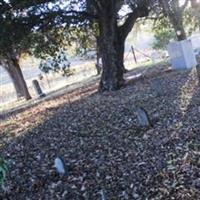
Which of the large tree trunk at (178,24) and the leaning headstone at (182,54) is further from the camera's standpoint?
the large tree trunk at (178,24)

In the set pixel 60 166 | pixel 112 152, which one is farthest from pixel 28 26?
pixel 60 166

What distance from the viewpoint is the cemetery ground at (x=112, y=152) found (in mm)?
6500

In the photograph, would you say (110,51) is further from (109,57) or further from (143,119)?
(143,119)

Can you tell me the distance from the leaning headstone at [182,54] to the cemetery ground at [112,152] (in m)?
6.11

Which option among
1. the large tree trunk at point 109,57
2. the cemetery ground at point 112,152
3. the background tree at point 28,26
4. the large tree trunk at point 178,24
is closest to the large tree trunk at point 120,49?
the large tree trunk at point 109,57

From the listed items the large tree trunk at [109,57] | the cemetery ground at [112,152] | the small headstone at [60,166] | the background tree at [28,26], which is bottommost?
the cemetery ground at [112,152]

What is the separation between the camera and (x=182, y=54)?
19.2 metres

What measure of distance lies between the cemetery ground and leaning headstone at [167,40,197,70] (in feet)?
20.1

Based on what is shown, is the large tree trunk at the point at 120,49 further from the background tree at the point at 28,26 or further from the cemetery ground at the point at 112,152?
the cemetery ground at the point at 112,152

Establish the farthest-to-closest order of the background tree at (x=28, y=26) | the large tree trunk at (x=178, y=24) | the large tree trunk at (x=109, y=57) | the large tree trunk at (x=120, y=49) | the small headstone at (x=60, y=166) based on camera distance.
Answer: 1. the large tree trunk at (x=178, y=24)
2. the large tree trunk at (x=120, y=49)
3. the large tree trunk at (x=109, y=57)
4. the background tree at (x=28, y=26)
5. the small headstone at (x=60, y=166)

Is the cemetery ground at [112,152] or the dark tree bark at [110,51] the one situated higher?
the dark tree bark at [110,51]

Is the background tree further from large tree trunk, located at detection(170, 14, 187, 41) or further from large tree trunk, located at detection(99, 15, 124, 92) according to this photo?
large tree trunk, located at detection(170, 14, 187, 41)

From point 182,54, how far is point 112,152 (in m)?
11.7

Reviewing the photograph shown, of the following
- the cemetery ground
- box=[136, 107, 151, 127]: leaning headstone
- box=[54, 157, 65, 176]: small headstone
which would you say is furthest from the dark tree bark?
box=[54, 157, 65, 176]: small headstone
